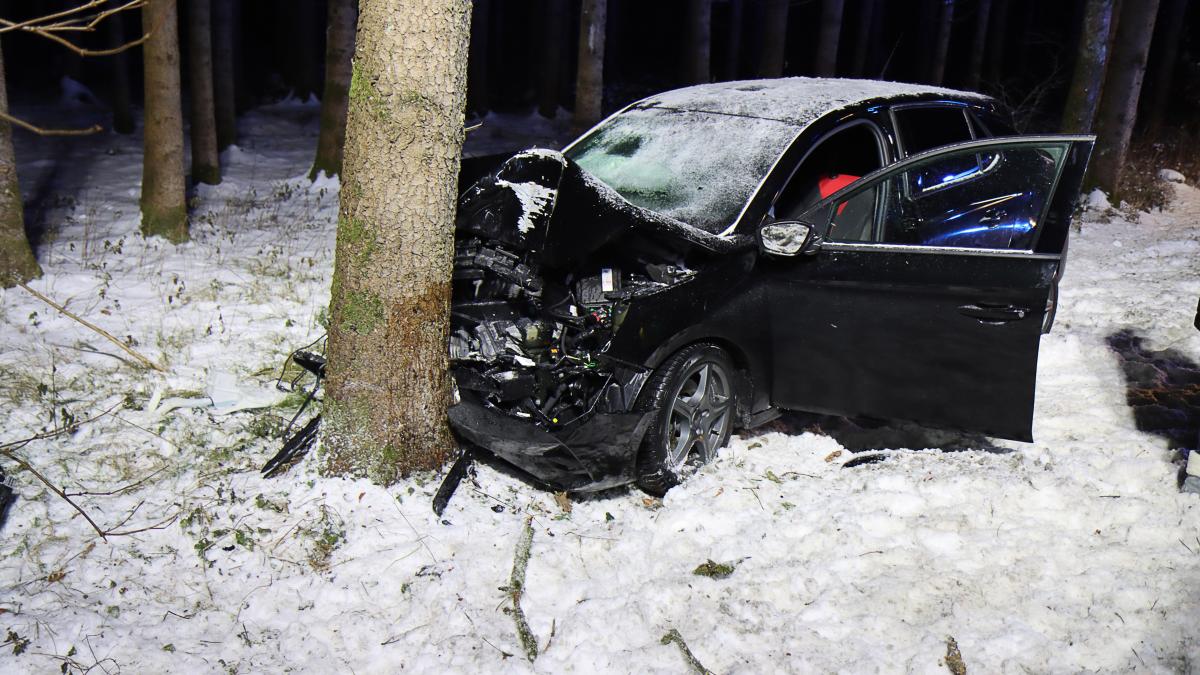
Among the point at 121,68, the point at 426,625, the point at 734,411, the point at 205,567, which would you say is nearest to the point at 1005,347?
the point at 734,411

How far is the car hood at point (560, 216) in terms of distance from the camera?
4102 mm

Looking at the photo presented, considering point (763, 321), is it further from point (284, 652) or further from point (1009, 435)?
point (284, 652)

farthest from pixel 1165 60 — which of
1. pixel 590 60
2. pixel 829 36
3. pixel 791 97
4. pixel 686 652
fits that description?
pixel 686 652

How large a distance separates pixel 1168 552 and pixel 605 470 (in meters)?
2.44

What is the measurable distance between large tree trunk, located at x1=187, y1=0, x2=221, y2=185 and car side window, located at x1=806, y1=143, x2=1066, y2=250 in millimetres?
8628

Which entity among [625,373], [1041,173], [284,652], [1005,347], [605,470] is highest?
[1041,173]

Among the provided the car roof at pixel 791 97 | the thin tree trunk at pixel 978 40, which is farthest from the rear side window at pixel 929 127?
the thin tree trunk at pixel 978 40

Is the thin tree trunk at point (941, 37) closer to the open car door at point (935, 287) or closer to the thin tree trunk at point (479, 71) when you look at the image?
the thin tree trunk at point (479, 71)

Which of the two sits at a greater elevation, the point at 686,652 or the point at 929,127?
the point at 929,127

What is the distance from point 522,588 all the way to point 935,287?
2404 mm

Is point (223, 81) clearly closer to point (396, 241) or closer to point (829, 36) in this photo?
point (829, 36)

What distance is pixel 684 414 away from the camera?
4.38 meters

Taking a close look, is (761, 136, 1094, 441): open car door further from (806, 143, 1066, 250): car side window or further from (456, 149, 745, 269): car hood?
(456, 149, 745, 269): car hood

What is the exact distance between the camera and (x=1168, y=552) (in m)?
3.74
